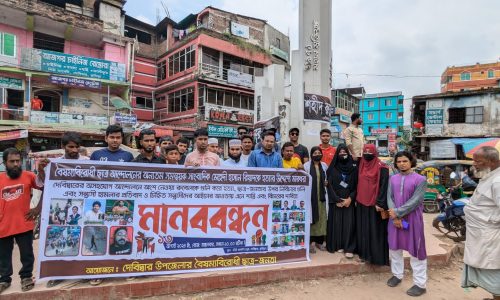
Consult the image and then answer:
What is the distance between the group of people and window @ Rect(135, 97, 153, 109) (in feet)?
70.8

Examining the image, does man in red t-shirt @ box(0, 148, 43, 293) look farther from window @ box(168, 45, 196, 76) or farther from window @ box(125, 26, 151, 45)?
window @ box(125, 26, 151, 45)

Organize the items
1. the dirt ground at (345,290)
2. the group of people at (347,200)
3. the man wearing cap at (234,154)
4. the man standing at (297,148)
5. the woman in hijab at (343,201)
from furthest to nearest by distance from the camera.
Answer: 1. the man standing at (297,148)
2. the man wearing cap at (234,154)
3. the woman in hijab at (343,201)
4. the dirt ground at (345,290)
5. the group of people at (347,200)

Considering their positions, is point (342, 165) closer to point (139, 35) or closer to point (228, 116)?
point (228, 116)

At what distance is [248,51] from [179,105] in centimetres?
738

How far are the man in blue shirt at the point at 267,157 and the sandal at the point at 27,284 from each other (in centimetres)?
286

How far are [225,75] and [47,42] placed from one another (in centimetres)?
1193

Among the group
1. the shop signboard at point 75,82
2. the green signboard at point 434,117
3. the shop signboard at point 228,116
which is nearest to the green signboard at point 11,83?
the shop signboard at point 75,82

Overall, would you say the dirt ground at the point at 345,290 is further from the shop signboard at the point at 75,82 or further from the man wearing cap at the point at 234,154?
the shop signboard at the point at 75,82

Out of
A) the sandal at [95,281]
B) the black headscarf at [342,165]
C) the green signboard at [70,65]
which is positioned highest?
the green signboard at [70,65]

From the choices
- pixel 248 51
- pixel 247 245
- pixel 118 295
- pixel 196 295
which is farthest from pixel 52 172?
pixel 248 51

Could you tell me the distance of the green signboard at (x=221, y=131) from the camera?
20.7 m

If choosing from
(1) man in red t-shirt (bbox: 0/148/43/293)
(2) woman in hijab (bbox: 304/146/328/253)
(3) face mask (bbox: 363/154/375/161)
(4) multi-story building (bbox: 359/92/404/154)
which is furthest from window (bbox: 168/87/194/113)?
(4) multi-story building (bbox: 359/92/404/154)

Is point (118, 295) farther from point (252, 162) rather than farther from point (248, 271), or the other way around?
point (252, 162)

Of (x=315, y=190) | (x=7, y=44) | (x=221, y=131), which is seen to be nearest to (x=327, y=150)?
(x=315, y=190)
